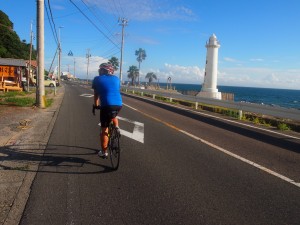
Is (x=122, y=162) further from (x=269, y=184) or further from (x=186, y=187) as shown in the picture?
(x=269, y=184)

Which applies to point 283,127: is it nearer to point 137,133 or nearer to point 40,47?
point 137,133

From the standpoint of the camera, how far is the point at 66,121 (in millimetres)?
12844

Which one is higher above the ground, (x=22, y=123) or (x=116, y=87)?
(x=116, y=87)

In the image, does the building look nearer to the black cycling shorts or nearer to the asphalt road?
the asphalt road

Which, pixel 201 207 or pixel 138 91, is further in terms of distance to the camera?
pixel 138 91

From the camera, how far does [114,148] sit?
656 cm

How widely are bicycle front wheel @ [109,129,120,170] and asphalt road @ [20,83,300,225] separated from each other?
154 millimetres

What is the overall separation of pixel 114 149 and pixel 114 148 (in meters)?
0.02

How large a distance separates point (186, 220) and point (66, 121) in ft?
30.8

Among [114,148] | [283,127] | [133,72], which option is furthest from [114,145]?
[133,72]

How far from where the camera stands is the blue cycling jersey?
6.56 meters

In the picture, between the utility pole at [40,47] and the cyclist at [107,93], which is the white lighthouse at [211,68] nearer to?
the utility pole at [40,47]

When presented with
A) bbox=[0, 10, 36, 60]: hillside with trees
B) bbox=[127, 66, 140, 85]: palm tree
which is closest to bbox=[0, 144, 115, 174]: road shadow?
bbox=[0, 10, 36, 60]: hillside with trees

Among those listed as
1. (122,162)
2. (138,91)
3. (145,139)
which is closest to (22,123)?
(145,139)
